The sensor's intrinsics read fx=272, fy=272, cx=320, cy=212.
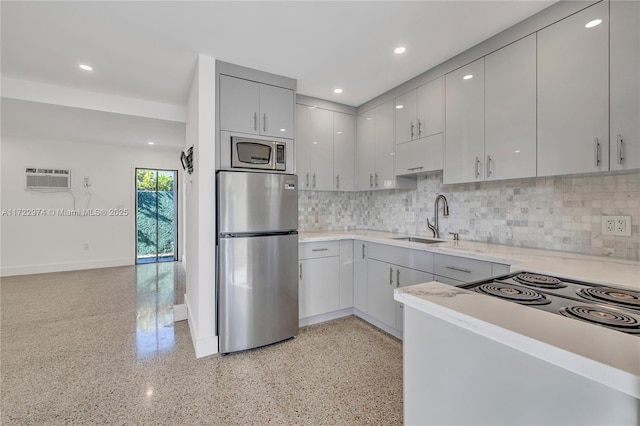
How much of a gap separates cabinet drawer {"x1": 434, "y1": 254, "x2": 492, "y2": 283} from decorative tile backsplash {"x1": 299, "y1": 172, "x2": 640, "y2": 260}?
60 centimetres

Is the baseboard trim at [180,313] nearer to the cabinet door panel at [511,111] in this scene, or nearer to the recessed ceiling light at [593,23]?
the cabinet door panel at [511,111]

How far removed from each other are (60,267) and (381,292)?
19.7ft

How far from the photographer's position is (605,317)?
76 cm

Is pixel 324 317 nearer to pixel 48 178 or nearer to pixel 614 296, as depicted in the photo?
pixel 614 296

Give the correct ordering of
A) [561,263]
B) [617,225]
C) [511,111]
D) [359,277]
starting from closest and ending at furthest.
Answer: [561,263], [617,225], [511,111], [359,277]

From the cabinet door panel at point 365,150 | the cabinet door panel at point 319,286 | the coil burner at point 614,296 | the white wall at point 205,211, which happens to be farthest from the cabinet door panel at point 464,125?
the white wall at point 205,211

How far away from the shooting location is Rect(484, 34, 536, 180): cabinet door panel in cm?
185

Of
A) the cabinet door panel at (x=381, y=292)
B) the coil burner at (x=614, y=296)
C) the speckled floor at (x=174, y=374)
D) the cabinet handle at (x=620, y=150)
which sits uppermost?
the cabinet handle at (x=620, y=150)

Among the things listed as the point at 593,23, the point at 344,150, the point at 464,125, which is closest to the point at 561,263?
the point at 464,125

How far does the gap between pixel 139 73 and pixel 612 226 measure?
4.00m

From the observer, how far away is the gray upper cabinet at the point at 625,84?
4.68 feet

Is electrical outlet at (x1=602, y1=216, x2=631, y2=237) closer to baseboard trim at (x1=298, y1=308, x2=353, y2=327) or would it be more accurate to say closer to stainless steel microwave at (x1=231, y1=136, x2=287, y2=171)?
baseboard trim at (x1=298, y1=308, x2=353, y2=327)

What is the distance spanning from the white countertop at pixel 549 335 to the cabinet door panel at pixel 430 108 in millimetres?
2011

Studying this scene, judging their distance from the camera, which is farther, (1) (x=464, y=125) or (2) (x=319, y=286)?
(2) (x=319, y=286)
